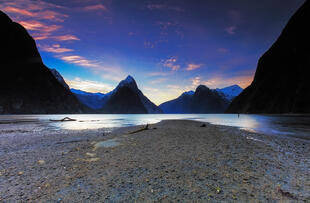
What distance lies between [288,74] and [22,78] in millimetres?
238646

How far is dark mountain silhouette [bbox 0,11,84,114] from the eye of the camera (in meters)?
143

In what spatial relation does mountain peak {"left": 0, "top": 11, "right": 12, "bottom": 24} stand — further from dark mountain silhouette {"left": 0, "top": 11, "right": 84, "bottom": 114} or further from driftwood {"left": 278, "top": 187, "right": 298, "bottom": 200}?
driftwood {"left": 278, "top": 187, "right": 298, "bottom": 200}

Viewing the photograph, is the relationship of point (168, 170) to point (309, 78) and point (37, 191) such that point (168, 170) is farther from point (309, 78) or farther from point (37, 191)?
point (309, 78)

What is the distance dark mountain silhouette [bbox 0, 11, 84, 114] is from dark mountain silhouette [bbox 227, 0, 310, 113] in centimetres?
21497

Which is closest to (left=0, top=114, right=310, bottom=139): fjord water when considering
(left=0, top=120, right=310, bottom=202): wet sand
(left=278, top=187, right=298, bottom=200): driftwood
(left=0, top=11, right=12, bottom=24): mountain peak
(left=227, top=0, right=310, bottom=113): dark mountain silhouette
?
(left=0, top=120, right=310, bottom=202): wet sand

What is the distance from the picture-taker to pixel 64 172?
22.4ft

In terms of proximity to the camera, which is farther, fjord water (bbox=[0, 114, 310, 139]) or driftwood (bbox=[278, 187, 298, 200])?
fjord water (bbox=[0, 114, 310, 139])

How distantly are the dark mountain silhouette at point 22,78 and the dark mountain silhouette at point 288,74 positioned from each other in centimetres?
21497

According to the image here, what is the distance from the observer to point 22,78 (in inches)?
6211

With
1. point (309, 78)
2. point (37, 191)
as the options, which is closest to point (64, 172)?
point (37, 191)

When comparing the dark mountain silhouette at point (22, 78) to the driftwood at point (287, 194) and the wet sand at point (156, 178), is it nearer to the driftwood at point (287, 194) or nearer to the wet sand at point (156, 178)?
the wet sand at point (156, 178)

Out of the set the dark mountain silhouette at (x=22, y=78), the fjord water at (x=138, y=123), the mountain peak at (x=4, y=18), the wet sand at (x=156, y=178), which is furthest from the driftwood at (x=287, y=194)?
the mountain peak at (x=4, y=18)

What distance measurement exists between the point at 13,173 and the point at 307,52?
143m

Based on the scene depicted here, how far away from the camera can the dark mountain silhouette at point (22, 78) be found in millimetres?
142625
